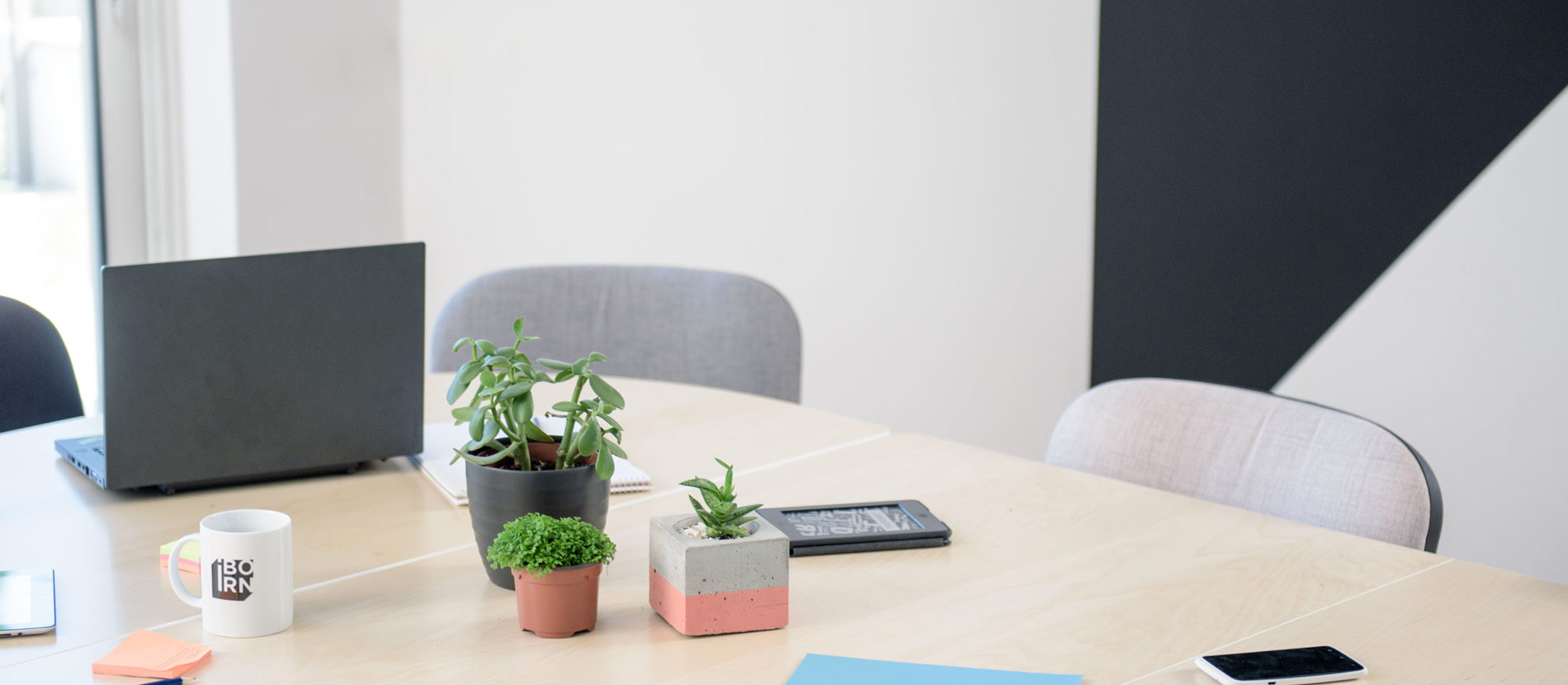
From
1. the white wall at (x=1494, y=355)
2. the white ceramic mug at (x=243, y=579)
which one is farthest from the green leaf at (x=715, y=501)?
the white wall at (x=1494, y=355)

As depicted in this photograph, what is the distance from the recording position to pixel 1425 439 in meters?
Answer: 2.84

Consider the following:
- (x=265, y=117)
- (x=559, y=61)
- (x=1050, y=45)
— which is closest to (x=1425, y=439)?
(x=1050, y=45)

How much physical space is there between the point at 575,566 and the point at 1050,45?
9.21ft

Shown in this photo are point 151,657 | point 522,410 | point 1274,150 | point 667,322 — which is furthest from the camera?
point 1274,150

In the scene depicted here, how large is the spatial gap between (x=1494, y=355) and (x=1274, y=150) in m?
0.71

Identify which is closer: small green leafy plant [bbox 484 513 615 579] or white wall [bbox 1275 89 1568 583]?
small green leafy plant [bbox 484 513 615 579]

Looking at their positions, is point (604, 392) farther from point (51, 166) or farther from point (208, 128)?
point (51, 166)

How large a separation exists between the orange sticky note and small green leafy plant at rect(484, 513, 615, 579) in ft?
0.69

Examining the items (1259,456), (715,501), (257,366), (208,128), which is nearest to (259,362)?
(257,366)

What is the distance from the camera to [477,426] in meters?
0.97

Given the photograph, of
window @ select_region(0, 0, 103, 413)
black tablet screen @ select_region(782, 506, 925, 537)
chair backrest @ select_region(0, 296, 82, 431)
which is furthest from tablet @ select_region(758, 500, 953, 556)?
window @ select_region(0, 0, 103, 413)

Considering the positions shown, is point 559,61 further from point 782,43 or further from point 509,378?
point 509,378

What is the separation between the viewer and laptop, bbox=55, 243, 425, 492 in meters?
1.17

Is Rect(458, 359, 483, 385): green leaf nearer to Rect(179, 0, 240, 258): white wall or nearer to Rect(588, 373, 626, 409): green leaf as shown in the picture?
Rect(588, 373, 626, 409): green leaf
